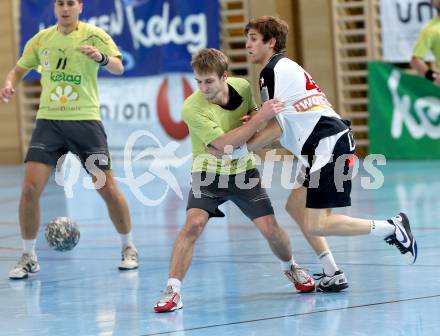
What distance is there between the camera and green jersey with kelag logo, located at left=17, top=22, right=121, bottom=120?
8344mm

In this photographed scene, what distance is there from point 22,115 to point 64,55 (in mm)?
10886

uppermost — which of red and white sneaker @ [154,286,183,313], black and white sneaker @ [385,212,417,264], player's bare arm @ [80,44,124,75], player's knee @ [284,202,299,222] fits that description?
player's bare arm @ [80,44,124,75]

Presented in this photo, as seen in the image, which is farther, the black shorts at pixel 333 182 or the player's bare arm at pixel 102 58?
the player's bare arm at pixel 102 58

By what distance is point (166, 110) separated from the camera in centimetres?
1752

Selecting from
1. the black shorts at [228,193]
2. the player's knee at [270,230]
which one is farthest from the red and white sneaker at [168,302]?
the player's knee at [270,230]

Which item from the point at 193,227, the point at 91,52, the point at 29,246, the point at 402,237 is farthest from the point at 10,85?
the point at 402,237

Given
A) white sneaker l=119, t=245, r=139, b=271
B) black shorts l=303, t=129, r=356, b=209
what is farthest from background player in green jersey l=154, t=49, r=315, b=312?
white sneaker l=119, t=245, r=139, b=271

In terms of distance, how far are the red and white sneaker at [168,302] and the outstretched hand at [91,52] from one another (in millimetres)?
2102

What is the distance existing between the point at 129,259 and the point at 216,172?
Result: 1.75 m

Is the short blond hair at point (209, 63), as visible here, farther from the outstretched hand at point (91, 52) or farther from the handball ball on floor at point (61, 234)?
the handball ball on floor at point (61, 234)

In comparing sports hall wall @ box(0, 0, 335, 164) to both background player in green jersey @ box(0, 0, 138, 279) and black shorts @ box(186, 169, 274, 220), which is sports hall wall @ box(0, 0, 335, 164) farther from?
black shorts @ box(186, 169, 274, 220)

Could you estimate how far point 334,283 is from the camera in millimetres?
7035

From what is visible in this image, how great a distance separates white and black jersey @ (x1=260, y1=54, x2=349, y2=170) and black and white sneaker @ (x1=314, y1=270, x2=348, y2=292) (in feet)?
2.40

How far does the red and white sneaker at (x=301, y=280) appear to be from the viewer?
7.07m
